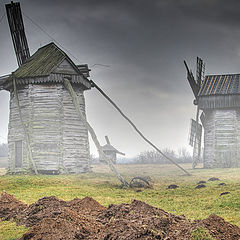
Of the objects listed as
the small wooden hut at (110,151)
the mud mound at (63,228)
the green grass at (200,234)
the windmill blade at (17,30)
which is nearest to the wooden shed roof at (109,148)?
the small wooden hut at (110,151)

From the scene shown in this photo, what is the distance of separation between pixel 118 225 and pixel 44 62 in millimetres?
21539

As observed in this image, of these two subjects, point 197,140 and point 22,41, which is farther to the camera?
point 197,140

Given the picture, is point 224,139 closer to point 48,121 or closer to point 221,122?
point 221,122

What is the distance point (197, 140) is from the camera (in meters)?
38.5

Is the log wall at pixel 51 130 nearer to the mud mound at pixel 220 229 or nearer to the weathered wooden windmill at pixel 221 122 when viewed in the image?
→ the weathered wooden windmill at pixel 221 122

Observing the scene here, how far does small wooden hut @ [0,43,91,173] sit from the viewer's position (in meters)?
23.4

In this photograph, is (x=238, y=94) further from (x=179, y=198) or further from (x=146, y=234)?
(x=146, y=234)

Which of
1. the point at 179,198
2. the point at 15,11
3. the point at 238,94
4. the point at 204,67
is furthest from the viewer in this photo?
the point at 204,67

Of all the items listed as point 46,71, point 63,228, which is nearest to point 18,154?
point 46,71

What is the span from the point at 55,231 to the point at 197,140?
3397 cm

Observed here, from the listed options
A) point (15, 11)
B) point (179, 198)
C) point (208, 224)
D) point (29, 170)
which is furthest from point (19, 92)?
point (208, 224)

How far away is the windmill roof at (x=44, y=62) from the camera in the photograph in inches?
952

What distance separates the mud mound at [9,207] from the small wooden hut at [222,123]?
26126mm

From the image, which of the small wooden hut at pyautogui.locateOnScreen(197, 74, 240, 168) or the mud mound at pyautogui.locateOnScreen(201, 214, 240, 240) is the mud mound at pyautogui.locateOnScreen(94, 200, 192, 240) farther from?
the small wooden hut at pyautogui.locateOnScreen(197, 74, 240, 168)
